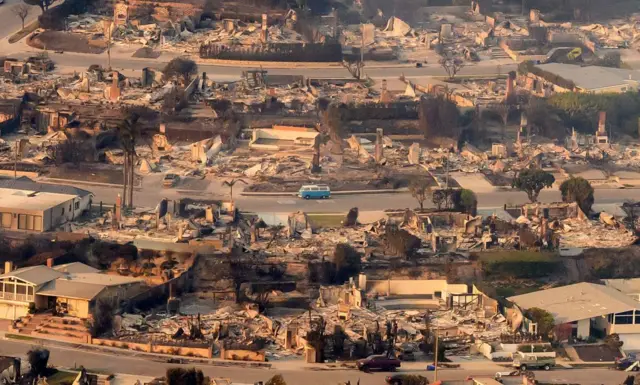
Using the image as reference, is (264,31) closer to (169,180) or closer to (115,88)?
(115,88)

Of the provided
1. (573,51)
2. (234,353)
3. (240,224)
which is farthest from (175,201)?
(573,51)

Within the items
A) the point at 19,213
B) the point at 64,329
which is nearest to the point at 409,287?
the point at 64,329

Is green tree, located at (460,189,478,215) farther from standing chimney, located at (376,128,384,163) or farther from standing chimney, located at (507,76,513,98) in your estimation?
standing chimney, located at (507,76,513,98)

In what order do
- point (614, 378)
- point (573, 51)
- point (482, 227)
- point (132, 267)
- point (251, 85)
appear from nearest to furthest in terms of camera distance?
point (614, 378)
point (132, 267)
point (482, 227)
point (251, 85)
point (573, 51)

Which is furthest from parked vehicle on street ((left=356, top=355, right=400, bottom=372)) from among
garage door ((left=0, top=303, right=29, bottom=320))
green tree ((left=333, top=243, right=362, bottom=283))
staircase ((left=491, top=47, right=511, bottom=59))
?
staircase ((left=491, top=47, right=511, bottom=59))

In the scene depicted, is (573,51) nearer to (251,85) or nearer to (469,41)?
(469,41)
